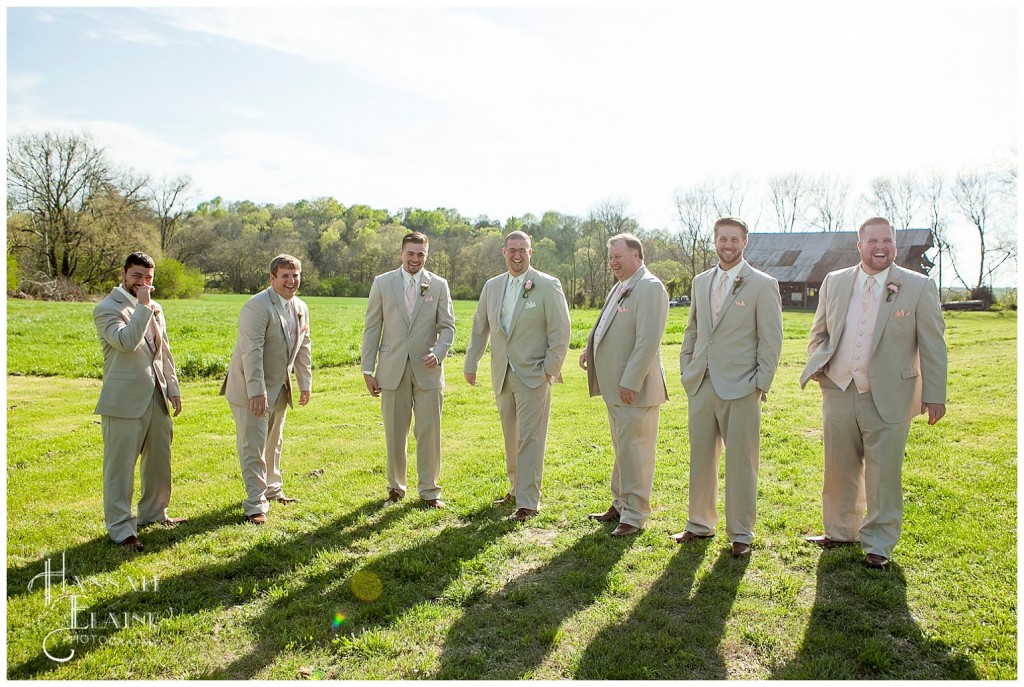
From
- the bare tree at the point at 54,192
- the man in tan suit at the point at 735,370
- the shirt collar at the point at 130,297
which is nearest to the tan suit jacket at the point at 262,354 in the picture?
the shirt collar at the point at 130,297

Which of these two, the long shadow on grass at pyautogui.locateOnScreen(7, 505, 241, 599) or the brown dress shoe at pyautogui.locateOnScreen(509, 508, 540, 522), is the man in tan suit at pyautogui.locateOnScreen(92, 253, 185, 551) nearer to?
the long shadow on grass at pyautogui.locateOnScreen(7, 505, 241, 599)

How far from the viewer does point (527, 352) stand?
650cm

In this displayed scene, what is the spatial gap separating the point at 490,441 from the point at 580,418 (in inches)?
80.0

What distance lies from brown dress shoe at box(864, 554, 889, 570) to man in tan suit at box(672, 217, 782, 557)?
2.73 feet

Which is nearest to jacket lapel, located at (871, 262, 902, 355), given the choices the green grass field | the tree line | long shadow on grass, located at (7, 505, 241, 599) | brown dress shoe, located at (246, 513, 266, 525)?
the green grass field

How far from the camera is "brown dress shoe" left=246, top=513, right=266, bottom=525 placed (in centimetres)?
619

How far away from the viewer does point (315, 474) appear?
7.80m

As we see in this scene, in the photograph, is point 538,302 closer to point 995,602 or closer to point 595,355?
point 595,355

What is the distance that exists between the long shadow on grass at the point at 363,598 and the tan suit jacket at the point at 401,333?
1.71 meters

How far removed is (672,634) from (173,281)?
5104cm

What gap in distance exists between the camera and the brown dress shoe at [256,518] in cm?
619

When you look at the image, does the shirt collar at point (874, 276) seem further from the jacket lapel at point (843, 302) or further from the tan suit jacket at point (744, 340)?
the tan suit jacket at point (744, 340)

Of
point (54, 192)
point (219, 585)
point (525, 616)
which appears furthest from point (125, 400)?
point (54, 192)

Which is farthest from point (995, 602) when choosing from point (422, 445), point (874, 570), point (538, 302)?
point (422, 445)
